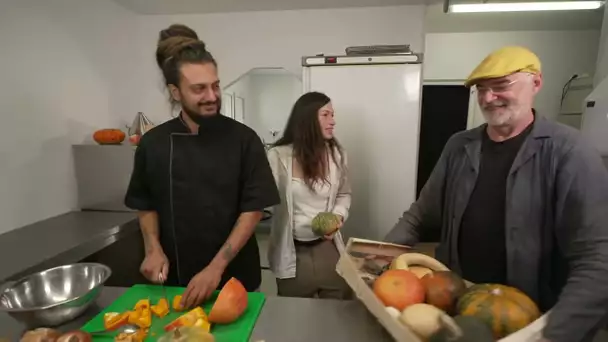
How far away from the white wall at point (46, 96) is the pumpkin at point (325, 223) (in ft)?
4.50

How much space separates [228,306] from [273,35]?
7.51 feet

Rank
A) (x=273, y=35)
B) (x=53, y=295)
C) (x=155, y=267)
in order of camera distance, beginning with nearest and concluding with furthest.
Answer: (x=53, y=295) → (x=155, y=267) → (x=273, y=35)

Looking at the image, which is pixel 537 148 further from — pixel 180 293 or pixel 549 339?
pixel 180 293

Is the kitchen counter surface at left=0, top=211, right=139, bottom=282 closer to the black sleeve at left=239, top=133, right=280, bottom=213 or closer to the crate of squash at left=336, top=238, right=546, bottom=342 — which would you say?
the black sleeve at left=239, top=133, right=280, bottom=213

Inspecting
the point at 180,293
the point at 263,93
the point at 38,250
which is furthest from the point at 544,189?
the point at 263,93

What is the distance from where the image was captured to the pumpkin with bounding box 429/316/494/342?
1.63 feet

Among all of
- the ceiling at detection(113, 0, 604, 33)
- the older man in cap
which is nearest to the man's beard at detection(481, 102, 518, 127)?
the older man in cap

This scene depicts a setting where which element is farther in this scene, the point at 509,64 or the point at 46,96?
the point at 46,96

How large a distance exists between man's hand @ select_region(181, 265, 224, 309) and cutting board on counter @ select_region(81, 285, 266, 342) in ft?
0.08

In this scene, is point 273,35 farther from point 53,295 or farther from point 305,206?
point 53,295

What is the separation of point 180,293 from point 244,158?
0.43m

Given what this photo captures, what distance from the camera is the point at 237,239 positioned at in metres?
1.04

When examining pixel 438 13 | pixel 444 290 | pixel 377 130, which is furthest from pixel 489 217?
pixel 438 13

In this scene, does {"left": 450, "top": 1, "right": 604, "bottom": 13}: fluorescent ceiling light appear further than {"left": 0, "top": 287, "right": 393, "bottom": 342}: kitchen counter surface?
Yes
